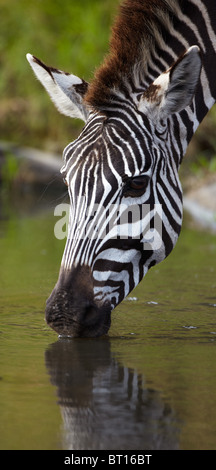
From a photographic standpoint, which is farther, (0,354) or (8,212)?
(8,212)

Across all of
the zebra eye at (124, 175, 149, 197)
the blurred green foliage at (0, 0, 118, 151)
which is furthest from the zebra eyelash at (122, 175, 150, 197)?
the blurred green foliage at (0, 0, 118, 151)

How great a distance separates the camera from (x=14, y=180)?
16.4 metres

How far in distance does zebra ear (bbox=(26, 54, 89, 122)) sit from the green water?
1445 mm

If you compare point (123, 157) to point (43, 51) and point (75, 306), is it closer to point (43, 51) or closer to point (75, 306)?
point (75, 306)

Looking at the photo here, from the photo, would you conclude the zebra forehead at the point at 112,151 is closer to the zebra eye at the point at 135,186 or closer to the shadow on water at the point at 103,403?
the zebra eye at the point at 135,186

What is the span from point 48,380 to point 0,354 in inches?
21.6

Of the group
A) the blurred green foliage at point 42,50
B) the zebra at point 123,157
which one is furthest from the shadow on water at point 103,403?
the blurred green foliage at point 42,50

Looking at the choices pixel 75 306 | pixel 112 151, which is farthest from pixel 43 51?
pixel 75 306

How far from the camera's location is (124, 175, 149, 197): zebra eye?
4.29 meters

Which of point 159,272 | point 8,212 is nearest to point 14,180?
point 8,212

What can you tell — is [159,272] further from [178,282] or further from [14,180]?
[14,180]

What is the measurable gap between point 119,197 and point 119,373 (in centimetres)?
96

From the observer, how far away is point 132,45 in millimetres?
4703

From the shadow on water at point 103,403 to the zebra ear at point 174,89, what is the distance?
143cm
